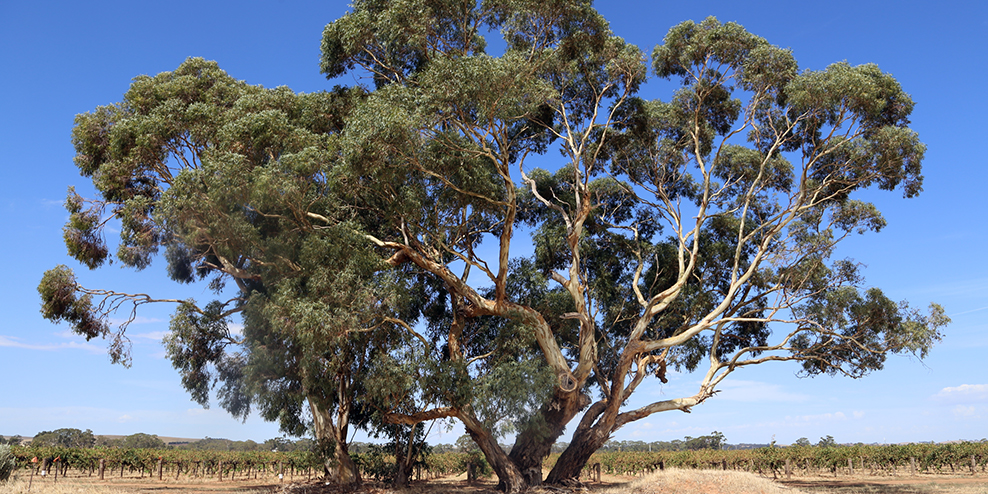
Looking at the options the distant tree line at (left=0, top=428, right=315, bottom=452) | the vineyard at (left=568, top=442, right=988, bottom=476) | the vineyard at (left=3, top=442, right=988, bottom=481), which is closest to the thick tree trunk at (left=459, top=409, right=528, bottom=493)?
the vineyard at (left=3, top=442, right=988, bottom=481)

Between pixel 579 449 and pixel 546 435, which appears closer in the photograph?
pixel 546 435

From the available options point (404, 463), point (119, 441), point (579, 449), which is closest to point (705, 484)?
point (579, 449)

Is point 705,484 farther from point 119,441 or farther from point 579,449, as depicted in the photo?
point 119,441

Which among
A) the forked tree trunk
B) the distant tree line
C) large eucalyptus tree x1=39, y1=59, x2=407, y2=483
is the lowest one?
the distant tree line

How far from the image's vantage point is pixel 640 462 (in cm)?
4719

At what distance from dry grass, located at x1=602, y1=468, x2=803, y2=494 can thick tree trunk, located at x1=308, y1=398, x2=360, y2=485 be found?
857 centimetres

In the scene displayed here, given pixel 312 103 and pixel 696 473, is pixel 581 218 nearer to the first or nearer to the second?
pixel 696 473

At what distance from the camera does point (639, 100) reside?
20.7 meters

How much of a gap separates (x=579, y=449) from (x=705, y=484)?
546 cm

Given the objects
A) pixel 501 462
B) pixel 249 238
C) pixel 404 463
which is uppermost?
pixel 249 238

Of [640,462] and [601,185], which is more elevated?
[601,185]

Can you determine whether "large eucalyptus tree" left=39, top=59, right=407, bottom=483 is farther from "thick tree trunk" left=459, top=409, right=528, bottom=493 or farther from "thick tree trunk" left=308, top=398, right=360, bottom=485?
"thick tree trunk" left=459, top=409, right=528, bottom=493

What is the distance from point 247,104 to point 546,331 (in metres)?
11.3

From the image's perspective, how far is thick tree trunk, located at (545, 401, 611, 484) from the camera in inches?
793
